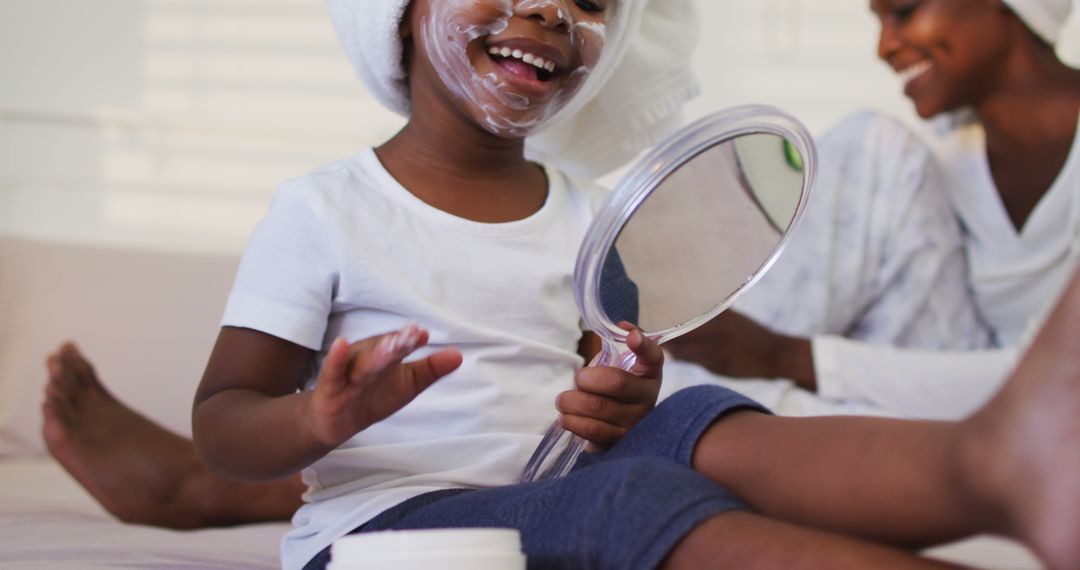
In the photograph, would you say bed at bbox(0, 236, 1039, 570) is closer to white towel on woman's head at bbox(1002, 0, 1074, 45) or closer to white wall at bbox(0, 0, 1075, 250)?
white wall at bbox(0, 0, 1075, 250)

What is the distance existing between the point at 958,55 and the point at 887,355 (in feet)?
1.53

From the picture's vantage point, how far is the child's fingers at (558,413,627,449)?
70 centimetres

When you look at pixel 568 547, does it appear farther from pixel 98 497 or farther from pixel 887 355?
pixel 887 355

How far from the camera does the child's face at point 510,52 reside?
32.0 inches

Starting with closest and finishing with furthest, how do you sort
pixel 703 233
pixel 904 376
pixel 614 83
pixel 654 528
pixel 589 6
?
pixel 654 528 < pixel 703 233 < pixel 589 6 < pixel 614 83 < pixel 904 376

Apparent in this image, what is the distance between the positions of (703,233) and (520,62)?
0.65 ft

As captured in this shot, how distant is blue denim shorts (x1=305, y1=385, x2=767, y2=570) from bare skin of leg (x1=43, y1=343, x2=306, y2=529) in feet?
1.57

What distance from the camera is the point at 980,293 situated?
1.53m

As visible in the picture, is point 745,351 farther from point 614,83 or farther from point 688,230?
point 688,230

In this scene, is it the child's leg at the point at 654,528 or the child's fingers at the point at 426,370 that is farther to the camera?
the child's fingers at the point at 426,370

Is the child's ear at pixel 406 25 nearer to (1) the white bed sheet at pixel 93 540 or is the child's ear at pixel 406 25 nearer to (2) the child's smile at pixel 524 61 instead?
(2) the child's smile at pixel 524 61

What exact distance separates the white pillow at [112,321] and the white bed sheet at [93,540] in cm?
19

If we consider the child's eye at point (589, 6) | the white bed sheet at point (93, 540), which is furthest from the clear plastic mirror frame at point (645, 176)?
the white bed sheet at point (93, 540)

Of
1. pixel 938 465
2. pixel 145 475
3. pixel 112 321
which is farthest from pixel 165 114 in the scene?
pixel 938 465
